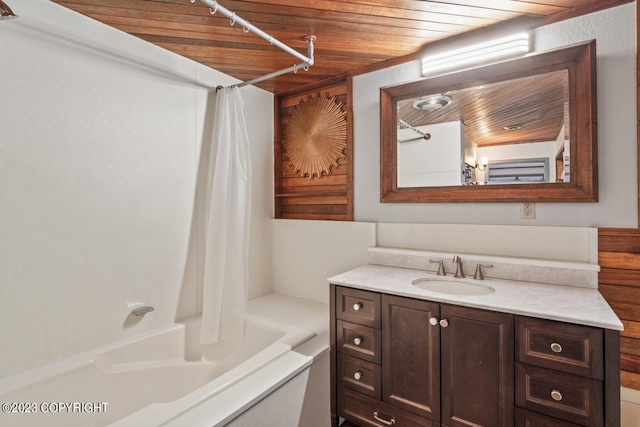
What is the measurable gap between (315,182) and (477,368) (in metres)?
1.76

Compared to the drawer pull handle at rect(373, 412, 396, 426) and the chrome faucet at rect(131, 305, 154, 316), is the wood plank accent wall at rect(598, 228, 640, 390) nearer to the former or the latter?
the drawer pull handle at rect(373, 412, 396, 426)

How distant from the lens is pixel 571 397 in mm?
1187

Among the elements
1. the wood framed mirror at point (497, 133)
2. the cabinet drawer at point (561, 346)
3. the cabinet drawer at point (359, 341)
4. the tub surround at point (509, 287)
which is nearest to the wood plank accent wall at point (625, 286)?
the tub surround at point (509, 287)

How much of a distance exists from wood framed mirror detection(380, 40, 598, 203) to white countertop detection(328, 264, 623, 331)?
492mm

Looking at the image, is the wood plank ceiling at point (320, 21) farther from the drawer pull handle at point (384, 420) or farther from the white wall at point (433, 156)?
the drawer pull handle at point (384, 420)

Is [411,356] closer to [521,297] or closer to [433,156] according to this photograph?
[521,297]

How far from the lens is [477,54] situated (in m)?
1.87

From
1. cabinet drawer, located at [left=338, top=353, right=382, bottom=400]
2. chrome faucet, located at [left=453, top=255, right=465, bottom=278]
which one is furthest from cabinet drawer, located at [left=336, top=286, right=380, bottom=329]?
chrome faucet, located at [left=453, top=255, right=465, bottom=278]

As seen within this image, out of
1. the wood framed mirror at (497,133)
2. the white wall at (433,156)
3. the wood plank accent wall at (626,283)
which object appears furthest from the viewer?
the white wall at (433,156)

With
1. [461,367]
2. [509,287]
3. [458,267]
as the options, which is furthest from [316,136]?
[461,367]

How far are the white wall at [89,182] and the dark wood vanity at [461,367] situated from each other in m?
1.15

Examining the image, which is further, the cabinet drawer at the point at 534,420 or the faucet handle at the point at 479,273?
the faucet handle at the point at 479,273

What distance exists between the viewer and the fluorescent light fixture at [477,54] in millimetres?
1771

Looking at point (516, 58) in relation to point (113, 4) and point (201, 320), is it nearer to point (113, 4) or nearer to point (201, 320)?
point (113, 4)
